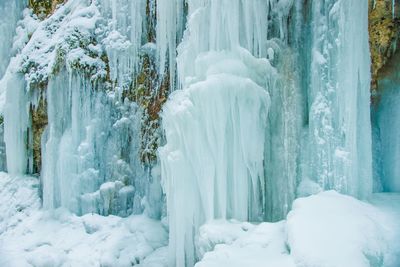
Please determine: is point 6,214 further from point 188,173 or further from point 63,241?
point 188,173

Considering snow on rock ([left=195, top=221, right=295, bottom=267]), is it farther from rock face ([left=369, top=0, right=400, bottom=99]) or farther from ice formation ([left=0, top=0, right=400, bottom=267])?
rock face ([left=369, top=0, right=400, bottom=99])

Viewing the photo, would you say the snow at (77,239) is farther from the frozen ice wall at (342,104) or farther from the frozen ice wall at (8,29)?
the frozen ice wall at (8,29)

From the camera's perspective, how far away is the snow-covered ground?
15.4 feet

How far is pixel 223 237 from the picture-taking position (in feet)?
19.8

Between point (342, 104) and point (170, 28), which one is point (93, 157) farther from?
point (342, 104)

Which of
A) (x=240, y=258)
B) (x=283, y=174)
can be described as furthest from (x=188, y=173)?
(x=240, y=258)

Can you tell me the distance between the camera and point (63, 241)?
903cm

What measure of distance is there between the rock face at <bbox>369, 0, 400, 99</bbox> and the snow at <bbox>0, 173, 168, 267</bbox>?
4.65m

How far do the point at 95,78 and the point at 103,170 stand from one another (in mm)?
1989

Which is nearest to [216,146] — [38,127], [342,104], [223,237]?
[223,237]

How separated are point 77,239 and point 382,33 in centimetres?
667

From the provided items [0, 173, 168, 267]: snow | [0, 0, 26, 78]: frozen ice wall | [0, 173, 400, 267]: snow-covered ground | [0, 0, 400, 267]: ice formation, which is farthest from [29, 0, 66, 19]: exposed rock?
[0, 173, 168, 267]: snow

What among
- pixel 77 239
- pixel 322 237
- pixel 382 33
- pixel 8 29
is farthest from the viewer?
pixel 8 29

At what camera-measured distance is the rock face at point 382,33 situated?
20.3ft
